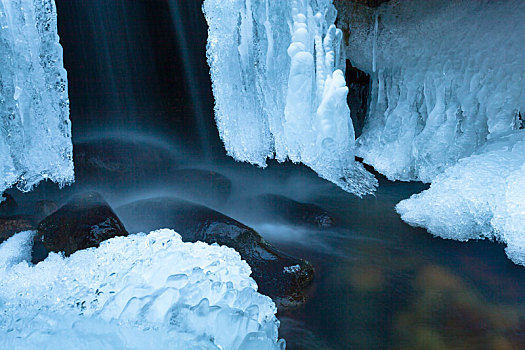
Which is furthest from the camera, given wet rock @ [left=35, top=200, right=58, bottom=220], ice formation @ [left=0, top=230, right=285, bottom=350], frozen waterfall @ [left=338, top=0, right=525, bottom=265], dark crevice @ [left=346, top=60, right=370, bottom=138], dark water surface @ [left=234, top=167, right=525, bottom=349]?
dark crevice @ [left=346, top=60, right=370, bottom=138]

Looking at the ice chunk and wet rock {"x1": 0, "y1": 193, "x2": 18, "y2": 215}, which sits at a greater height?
the ice chunk

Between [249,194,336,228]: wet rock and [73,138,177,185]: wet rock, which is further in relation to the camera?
[73,138,177,185]: wet rock

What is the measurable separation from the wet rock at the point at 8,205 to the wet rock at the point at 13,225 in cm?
43

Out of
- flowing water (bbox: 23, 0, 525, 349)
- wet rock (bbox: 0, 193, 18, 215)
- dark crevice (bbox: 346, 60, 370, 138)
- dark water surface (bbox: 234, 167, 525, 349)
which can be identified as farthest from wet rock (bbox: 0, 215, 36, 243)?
dark crevice (bbox: 346, 60, 370, 138)

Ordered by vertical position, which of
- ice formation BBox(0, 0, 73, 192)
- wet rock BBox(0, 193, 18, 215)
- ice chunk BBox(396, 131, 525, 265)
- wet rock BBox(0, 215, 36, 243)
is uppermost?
ice formation BBox(0, 0, 73, 192)

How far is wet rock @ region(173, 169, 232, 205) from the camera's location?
4.05 m

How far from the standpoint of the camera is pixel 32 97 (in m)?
3.01

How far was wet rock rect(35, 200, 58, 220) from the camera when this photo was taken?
352cm

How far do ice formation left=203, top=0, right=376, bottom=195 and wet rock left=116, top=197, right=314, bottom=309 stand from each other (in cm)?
72

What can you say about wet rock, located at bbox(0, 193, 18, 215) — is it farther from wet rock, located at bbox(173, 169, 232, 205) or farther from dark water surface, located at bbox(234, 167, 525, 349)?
dark water surface, located at bbox(234, 167, 525, 349)

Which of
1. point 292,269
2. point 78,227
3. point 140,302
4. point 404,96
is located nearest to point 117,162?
point 78,227

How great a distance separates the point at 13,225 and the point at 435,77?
13.4 feet

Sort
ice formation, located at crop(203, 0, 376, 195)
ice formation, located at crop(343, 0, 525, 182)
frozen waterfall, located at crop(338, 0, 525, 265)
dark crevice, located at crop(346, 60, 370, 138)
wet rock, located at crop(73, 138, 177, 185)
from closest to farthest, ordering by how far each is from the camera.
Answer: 1. frozen waterfall, located at crop(338, 0, 525, 265)
2. ice formation, located at crop(203, 0, 376, 195)
3. ice formation, located at crop(343, 0, 525, 182)
4. wet rock, located at crop(73, 138, 177, 185)
5. dark crevice, located at crop(346, 60, 370, 138)

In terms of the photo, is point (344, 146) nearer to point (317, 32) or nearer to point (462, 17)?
point (317, 32)
